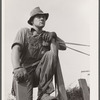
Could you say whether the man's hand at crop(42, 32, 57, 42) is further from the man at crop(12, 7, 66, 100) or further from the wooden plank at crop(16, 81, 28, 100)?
the wooden plank at crop(16, 81, 28, 100)

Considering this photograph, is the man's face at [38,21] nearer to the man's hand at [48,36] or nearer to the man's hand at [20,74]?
the man's hand at [48,36]

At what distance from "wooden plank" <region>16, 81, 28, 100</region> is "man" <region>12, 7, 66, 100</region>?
0.02 metres

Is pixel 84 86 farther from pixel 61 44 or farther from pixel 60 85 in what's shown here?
pixel 61 44

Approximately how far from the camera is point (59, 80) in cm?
363

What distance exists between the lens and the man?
3559 millimetres


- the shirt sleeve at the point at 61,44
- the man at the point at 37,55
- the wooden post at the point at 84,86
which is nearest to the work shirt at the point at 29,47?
the man at the point at 37,55

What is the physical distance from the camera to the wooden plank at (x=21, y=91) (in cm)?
350

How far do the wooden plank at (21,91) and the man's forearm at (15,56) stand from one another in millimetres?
133

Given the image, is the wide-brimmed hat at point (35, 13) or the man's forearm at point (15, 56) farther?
the wide-brimmed hat at point (35, 13)

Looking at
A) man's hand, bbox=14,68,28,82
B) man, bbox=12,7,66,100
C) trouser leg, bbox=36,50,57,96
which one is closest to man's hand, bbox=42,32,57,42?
man, bbox=12,7,66,100

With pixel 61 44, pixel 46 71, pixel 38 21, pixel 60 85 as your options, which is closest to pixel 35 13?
pixel 38 21

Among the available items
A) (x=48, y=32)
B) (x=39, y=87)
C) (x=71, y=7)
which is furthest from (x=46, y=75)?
(x=71, y=7)

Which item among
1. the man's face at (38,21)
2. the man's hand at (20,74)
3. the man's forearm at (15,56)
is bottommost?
the man's hand at (20,74)

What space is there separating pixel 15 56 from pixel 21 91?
0.25 m
